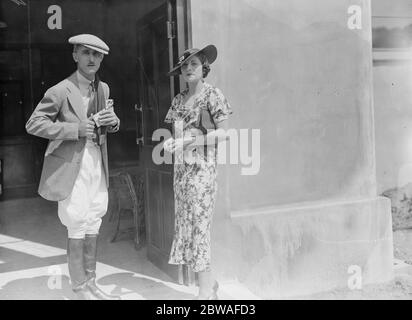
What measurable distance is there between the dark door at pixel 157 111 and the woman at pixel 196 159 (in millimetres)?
728

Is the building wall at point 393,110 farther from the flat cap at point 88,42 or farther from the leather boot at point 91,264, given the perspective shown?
the leather boot at point 91,264

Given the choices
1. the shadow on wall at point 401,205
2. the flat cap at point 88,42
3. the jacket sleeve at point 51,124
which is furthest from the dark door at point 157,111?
the shadow on wall at point 401,205

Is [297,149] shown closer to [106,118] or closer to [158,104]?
[158,104]

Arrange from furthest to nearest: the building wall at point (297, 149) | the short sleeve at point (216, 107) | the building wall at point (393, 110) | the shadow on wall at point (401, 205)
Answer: the shadow on wall at point (401, 205) < the building wall at point (393, 110) < the building wall at point (297, 149) < the short sleeve at point (216, 107)

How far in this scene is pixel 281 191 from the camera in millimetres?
4871

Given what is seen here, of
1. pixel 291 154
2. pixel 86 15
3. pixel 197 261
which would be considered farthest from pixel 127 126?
pixel 197 261

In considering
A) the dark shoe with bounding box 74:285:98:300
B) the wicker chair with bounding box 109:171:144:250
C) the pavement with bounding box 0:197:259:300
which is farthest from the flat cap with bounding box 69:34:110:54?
the wicker chair with bounding box 109:171:144:250

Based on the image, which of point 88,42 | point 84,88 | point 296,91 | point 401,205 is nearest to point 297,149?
point 296,91

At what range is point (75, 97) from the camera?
3410mm

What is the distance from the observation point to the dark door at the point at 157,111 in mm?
4383

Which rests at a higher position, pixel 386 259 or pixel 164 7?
pixel 164 7

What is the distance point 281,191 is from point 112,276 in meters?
1.95

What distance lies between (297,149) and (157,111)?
157 centimetres
